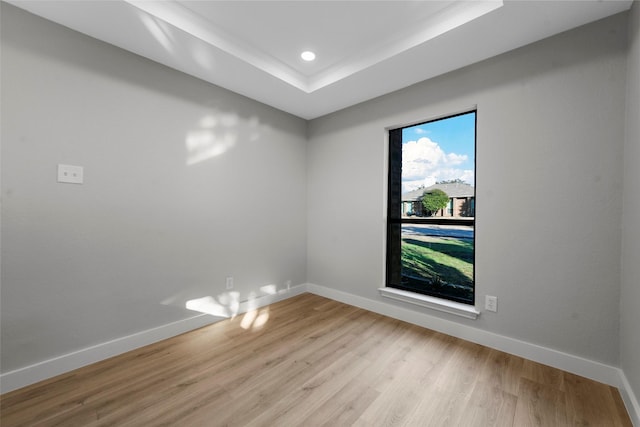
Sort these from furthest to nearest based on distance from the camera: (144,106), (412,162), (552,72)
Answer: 1. (412,162)
2. (144,106)
3. (552,72)

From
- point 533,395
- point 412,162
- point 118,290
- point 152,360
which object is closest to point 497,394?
point 533,395

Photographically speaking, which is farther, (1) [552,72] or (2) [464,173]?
(2) [464,173]

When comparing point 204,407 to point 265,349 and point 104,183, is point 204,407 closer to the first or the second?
point 265,349

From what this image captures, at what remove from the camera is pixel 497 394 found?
1.60m

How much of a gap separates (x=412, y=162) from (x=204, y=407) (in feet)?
8.86

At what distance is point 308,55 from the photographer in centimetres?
238

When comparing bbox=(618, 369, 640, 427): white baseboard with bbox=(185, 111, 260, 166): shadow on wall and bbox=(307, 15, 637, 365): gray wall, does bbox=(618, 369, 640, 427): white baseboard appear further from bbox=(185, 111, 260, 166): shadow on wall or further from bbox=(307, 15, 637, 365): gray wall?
bbox=(185, 111, 260, 166): shadow on wall

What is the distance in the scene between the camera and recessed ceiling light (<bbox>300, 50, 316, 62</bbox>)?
2340 millimetres

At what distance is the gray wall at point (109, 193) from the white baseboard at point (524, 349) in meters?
1.54

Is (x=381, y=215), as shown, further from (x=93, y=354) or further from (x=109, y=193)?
(x=93, y=354)

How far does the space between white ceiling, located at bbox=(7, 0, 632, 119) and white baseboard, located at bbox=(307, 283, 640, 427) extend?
2244 mm

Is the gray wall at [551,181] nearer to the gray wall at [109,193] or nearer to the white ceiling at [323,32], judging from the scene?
the white ceiling at [323,32]

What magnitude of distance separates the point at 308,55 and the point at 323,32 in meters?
0.31

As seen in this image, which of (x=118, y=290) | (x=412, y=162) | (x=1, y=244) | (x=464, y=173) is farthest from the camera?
(x=412, y=162)
